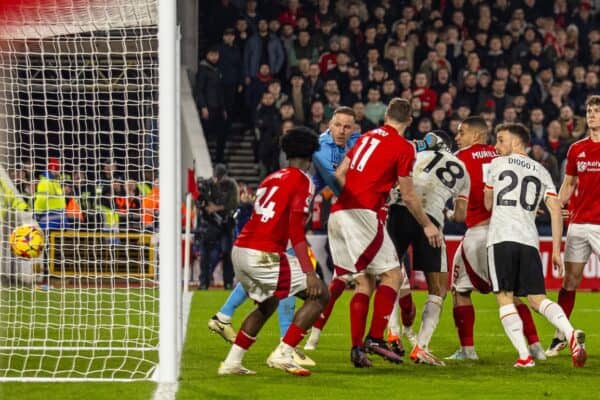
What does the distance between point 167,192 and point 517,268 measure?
2841mm

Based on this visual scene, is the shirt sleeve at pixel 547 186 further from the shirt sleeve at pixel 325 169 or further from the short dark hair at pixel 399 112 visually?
the shirt sleeve at pixel 325 169

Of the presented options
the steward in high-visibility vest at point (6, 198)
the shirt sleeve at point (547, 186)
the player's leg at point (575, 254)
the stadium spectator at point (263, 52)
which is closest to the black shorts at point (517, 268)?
the shirt sleeve at point (547, 186)

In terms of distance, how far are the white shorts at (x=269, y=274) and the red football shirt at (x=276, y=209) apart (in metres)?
0.06

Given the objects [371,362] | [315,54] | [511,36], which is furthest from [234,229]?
[371,362]

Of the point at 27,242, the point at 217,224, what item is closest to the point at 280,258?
the point at 27,242

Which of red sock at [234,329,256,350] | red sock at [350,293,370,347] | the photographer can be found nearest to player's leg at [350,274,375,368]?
red sock at [350,293,370,347]

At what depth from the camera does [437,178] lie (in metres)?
10.0

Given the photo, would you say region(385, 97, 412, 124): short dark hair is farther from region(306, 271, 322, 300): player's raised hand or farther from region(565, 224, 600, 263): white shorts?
region(565, 224, 600, 263): white shorts

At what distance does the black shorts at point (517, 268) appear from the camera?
30.5ft

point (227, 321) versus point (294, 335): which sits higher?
point (294, 335)

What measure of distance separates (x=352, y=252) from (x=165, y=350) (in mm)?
1731

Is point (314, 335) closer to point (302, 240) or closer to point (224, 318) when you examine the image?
point (224, 318)

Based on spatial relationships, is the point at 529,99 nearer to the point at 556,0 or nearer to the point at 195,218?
the point at 556,0

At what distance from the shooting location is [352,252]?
30.2ft
